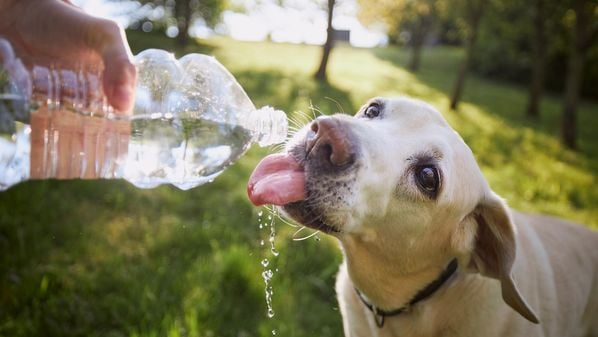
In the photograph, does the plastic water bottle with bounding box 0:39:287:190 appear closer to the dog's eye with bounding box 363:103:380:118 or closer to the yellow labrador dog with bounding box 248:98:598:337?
the dog's eye with bounding box 363:103:380:118

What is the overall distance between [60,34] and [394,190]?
174 cm

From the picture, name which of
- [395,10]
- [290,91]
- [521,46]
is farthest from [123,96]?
[521,46]

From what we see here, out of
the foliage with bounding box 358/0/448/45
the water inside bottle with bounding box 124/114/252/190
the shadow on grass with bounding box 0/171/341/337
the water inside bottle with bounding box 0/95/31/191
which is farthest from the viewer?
the foliage with bounding box 358/0/448/45

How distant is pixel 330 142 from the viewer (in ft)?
6.91

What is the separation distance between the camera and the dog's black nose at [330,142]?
6.88ft

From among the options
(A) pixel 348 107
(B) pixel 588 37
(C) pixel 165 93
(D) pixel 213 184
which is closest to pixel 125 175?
(C) pixel 165 93

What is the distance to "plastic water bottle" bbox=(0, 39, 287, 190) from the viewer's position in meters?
2.53

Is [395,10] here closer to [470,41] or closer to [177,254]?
[470,41]

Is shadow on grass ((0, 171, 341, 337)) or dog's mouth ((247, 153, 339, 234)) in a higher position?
dog's mouth ((247, 153, 339, 234))

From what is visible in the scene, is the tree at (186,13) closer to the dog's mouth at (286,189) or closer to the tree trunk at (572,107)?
the tree trunk at (572,107)

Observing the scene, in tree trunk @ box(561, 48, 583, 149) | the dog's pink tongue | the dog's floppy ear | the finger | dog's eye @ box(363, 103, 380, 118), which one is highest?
the finger

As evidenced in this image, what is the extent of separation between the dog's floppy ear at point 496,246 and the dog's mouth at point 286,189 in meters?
0.85

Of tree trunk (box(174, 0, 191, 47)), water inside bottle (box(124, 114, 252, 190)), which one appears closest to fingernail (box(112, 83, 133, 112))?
water inside bottle (box(124, 114, 252, 190))

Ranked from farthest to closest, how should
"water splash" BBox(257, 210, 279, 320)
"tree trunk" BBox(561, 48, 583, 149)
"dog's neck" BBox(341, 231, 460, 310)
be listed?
"tree trunk" BBox(561, 48, 583, 149)
"dog's neck" BBox(341, 231, 460, 310)
"water splash" BBox(257, 210, 279, 320)
